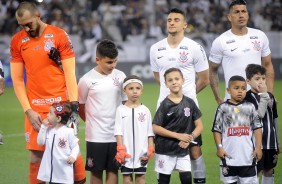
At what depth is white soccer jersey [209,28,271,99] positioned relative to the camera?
9.30 metres

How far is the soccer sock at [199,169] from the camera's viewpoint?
8797mm

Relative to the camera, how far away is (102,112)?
8492 mm

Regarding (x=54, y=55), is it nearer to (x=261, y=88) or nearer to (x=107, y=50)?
(x=107, y=50)

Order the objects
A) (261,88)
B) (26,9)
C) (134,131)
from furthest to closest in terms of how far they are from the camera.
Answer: (261,88)
(134,131)
(26,9)

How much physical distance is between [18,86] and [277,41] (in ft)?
63.9

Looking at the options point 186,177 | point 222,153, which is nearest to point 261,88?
point 222,153

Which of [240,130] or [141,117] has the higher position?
[141,117]

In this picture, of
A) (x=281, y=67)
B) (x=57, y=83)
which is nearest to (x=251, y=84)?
(x=57, y=83)

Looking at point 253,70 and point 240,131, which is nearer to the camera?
point 240,131

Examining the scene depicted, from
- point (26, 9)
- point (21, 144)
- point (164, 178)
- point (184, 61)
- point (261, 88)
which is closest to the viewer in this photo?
point (26, 9)

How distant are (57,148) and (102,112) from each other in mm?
764

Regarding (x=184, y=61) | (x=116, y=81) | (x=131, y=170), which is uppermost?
(x=184, y=61)

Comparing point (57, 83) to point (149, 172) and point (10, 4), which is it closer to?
point (149, 172)

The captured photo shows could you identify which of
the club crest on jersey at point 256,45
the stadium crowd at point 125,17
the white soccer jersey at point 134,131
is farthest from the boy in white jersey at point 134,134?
the stadium crowd at point 125,17
